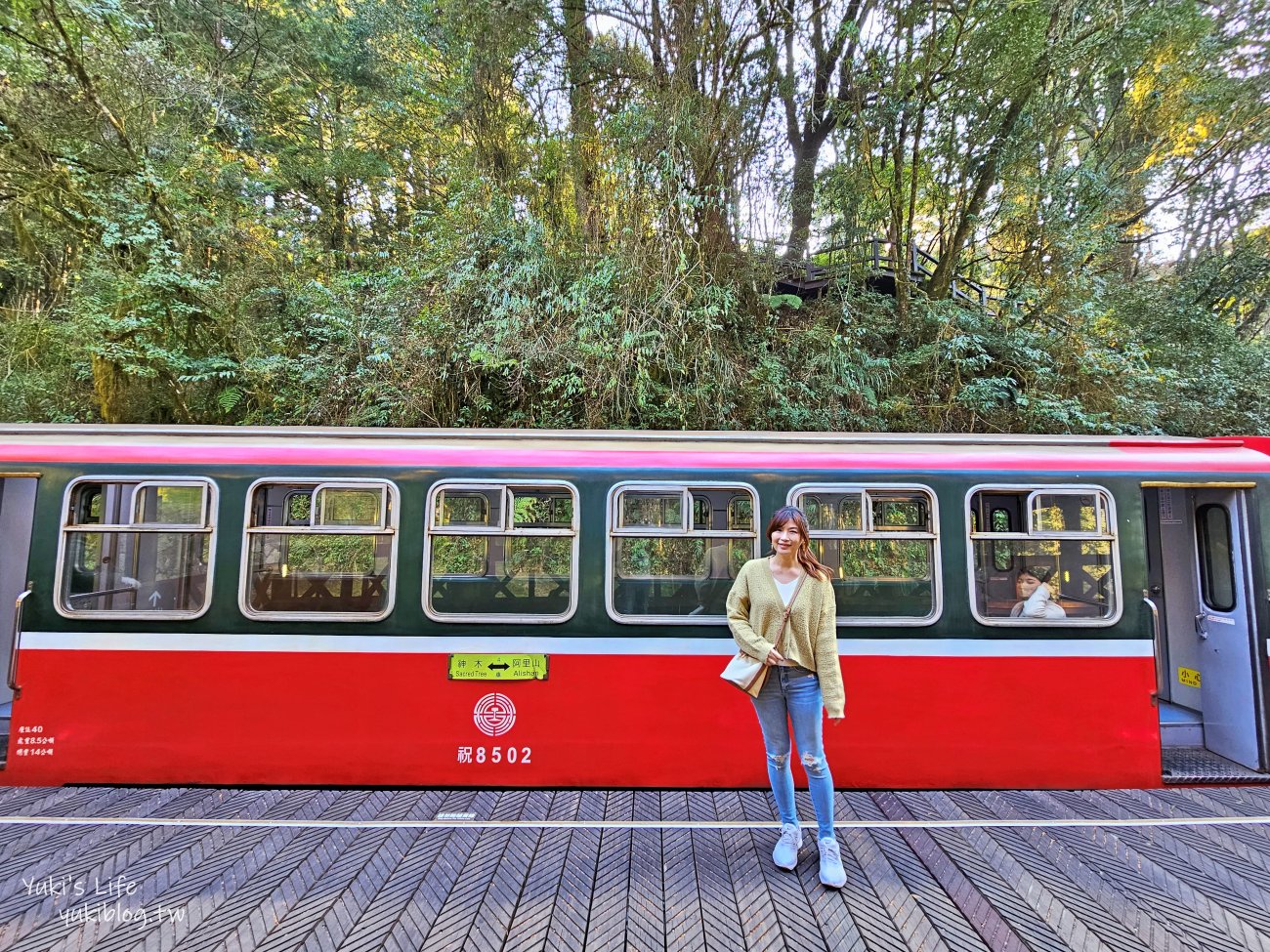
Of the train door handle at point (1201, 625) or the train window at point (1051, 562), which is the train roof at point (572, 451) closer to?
the train window at point (1051, 562)

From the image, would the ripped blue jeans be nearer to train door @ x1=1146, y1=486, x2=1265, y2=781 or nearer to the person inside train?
the person inside train

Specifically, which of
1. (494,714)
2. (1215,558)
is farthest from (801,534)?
(1215,558)

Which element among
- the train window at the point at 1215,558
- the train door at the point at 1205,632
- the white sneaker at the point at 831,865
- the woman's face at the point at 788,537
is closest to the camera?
the woman's face at the point at 788,537

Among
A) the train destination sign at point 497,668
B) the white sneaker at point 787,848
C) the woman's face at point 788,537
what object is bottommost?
the white sneaker at point 787,848

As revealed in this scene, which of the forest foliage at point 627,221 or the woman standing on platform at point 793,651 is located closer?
the woman standing on platform at point 793,651

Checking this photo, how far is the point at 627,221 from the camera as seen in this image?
33.5 feet

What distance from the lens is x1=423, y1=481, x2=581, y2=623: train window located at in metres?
4.17

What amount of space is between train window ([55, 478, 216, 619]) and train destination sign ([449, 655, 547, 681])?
6.16ft

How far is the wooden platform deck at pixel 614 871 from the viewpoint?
113 inches

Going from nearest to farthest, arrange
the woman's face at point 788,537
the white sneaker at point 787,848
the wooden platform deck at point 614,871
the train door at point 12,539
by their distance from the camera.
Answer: the wooden platform deck at point 614,871, the woman's face at point 788,537, the white sneaker at point 787,848, the train door at point 12,539

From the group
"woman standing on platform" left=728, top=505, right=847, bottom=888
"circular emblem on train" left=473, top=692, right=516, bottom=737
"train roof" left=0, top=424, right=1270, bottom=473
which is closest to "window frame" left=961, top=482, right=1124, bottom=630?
"train roof" left=0, top=424, right=1270, bottom=473

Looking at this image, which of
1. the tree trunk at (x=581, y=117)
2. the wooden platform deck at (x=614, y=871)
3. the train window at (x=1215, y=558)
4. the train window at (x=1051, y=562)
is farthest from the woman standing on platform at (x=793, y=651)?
the tree trunk at (x=581, y=117)

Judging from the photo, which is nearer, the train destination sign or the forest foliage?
the train destination sign

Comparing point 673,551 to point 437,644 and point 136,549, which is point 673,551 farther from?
point 136,549
